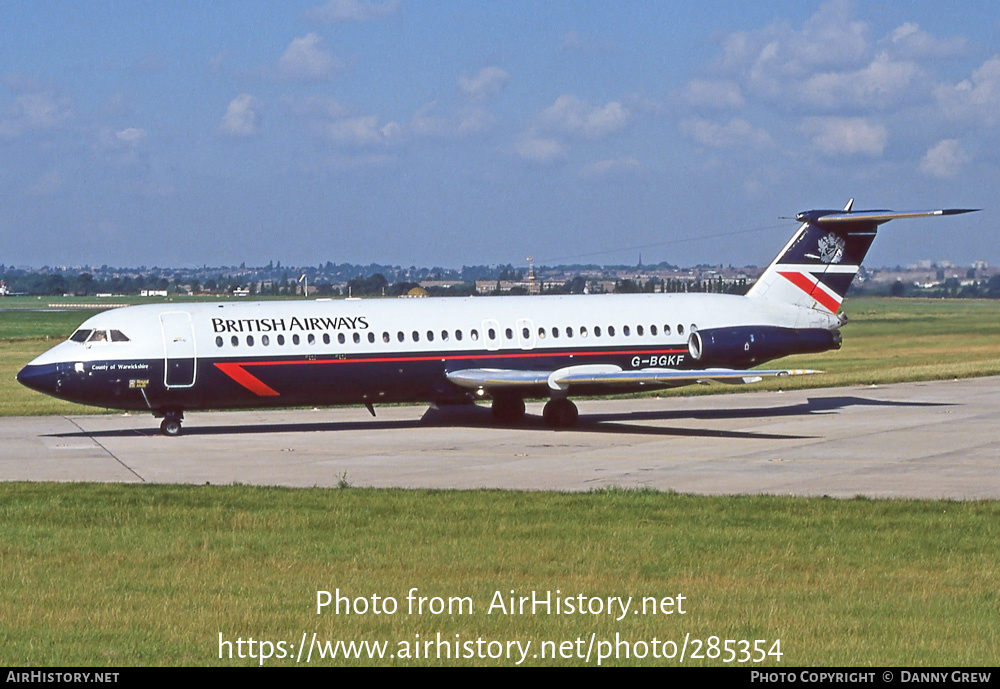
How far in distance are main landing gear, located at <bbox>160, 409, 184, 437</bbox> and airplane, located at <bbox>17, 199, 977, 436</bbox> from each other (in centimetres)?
4

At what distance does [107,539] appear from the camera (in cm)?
1633

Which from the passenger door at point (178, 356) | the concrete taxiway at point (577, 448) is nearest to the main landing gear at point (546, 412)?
the concrete taxiway at point (577, 448)

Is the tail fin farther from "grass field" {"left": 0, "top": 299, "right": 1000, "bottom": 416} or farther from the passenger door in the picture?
the passenger door

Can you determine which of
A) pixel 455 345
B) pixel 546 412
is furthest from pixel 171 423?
pixel 546 412

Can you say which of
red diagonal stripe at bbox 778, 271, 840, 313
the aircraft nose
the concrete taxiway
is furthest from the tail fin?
the aircraft nose

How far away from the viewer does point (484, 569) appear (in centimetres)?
1448

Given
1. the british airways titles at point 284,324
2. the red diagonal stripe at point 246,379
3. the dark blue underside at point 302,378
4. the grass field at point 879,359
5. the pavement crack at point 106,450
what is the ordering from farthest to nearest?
1. the grass field at point 879,359
2. the british airways titles at point 284,324
3. the red diagonal stripe at point 246,379
4. the dark blue underside at point 302,378
5. the pavement crack at point 106,450

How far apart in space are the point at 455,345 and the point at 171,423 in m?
6.67

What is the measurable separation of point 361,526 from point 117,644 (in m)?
6.36

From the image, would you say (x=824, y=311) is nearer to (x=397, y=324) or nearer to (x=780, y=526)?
(x=397, y=324)

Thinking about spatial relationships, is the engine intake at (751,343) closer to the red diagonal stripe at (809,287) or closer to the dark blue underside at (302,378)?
the dark blue underside at (302,378)

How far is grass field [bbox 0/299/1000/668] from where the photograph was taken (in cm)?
1130

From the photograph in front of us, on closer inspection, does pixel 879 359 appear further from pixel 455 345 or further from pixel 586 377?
pixel 455 345

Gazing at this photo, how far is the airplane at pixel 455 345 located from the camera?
97.6 feet
